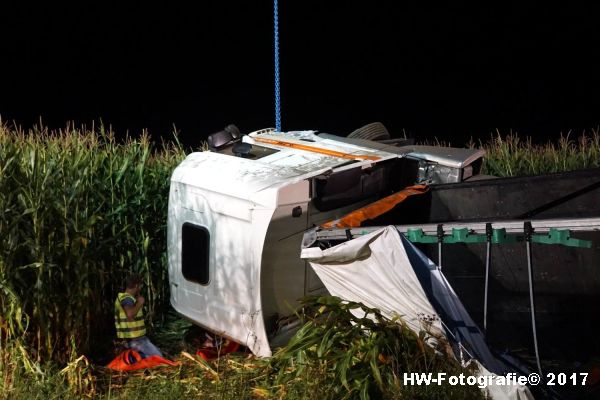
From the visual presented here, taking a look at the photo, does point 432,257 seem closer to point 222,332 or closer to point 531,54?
point 222,332

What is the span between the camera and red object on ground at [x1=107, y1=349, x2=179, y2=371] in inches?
297

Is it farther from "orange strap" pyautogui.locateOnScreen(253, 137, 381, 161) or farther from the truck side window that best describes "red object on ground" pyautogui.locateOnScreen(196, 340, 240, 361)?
"orange strap" pyautogui.locateOnScreen(253, 137, 381, 161)

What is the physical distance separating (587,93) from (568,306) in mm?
10038

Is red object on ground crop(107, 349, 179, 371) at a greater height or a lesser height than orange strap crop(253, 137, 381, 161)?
lesser

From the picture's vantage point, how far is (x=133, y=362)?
766cm

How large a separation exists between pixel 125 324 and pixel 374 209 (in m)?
2.36

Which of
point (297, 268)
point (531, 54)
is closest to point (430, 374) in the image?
point (297, 268)

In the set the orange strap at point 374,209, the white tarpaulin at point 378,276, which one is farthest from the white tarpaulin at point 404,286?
the orange strap at point 374,209

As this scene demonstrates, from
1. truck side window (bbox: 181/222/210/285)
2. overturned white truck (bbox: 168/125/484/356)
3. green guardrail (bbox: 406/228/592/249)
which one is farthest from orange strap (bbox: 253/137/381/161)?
green guardrail (bbox: 406/228/592/249)

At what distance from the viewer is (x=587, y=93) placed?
1664 cm

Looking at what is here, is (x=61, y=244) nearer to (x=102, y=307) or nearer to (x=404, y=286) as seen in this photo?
(x=102, y=307)

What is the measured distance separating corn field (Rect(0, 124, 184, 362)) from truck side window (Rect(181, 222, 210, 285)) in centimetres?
63

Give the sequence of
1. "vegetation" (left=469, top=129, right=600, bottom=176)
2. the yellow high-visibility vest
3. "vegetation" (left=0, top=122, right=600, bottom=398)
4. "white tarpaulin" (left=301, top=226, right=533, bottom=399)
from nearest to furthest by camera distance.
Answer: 1. "white tarpaulin" (left=301, top=226, right=533, bottom=399)
2. "vegetation" (left=0, top=122, right=600, bottom=398)
3. the yellow high-visibility vest
4. "vegetation" (left=469, top=129, right=600, bottom=176)

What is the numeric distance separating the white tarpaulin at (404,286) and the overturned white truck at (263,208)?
62cm
